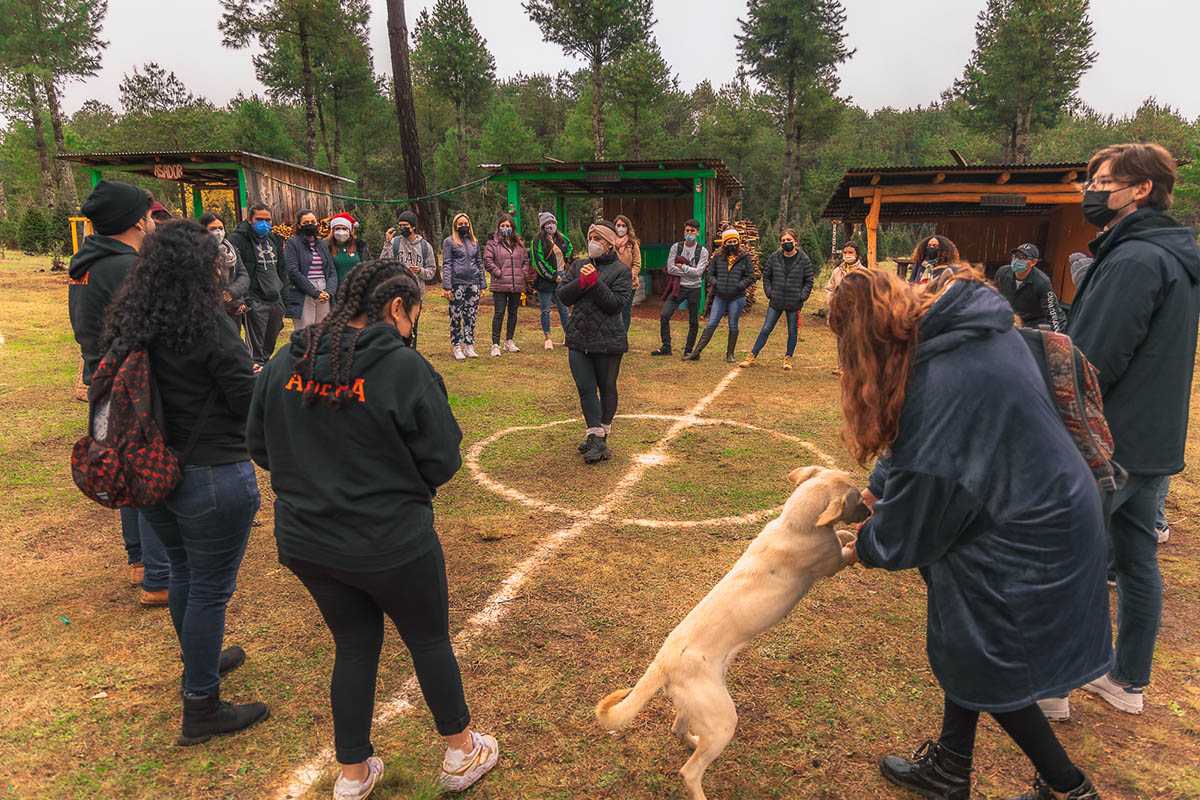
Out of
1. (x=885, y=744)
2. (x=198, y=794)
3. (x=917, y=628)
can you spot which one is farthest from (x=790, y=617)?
(x=198, y=794)

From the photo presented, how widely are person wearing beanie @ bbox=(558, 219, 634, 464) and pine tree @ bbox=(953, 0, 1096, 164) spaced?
3475 cm

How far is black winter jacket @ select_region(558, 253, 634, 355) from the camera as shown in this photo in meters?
6.15

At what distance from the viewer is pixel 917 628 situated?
3.76 m

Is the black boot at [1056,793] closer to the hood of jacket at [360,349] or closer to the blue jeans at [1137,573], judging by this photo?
the blue jeans at [1137,573]

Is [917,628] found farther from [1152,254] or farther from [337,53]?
[337,53]

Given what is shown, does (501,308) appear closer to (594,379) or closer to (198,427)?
(594,379)

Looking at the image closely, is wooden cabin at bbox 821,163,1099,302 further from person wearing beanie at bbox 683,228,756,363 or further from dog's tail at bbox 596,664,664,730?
dog's tail at bbox 596,664,664,730

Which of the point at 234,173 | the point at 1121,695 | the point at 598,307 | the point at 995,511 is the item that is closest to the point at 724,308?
the point at 598,307

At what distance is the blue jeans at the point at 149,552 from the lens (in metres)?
3.75

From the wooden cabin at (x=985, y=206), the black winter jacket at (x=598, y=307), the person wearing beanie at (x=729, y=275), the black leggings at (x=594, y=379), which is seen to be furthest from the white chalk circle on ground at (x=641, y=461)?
the wooden cabin at (x=985, y=206)

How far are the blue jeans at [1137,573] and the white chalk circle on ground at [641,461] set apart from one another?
7.87ft

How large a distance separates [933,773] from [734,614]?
3.22ft

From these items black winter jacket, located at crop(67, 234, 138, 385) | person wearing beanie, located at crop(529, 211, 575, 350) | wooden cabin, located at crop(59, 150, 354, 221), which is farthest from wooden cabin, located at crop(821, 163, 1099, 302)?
wooden cabin, located at crop(59, 150, 354, 221)

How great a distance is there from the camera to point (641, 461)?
650 cm
